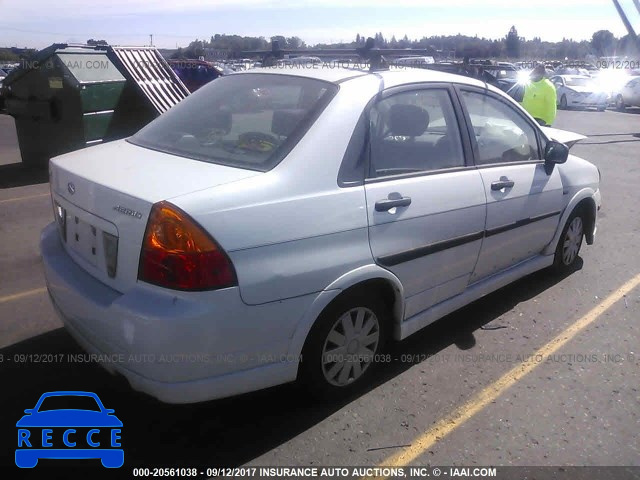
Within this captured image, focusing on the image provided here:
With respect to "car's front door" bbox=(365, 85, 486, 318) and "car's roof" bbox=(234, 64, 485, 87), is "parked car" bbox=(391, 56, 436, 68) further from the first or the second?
"car's front door" bbox=(365, 85, 486, 318)

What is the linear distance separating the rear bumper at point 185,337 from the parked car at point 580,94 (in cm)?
2626

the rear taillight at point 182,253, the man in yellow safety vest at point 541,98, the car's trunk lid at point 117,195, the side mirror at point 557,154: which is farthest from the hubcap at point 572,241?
the man in yellow safety vest at point 541,98

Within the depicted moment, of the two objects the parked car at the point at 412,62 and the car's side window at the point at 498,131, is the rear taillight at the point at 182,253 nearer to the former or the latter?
the car's side window at the point at 498,131

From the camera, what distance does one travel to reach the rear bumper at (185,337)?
2527 mm

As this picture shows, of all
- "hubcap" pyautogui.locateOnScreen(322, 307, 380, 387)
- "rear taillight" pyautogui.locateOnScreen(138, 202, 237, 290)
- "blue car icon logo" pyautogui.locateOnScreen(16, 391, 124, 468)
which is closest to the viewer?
"rear taillight" pyautogui.locateOnScreen(138, 202, 237, 290)

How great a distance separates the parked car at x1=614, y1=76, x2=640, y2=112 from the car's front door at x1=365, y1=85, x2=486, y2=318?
2517cm

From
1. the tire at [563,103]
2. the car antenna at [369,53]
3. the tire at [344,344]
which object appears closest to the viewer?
the tire at [344,344]

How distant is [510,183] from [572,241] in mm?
1495

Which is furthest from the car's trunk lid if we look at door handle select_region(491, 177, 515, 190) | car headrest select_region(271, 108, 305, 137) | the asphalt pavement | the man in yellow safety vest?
the man in yellow safety vest

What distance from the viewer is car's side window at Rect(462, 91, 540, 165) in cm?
396

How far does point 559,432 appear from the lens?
3.13 meters

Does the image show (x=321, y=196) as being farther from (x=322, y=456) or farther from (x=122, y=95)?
(x=122, y=95)

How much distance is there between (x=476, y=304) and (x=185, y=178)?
269 centimetres

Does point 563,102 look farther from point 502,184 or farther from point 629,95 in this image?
point 502,184
